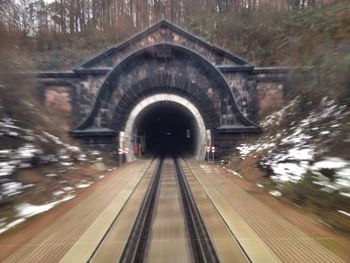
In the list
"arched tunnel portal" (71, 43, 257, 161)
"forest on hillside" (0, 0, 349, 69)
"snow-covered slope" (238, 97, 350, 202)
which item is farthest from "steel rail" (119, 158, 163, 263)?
"forest on hillside" (0, 0, 349, 69)

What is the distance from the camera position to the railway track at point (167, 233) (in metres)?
6.18

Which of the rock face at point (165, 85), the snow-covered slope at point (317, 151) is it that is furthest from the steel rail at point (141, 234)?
the rock face at point (165, 85)

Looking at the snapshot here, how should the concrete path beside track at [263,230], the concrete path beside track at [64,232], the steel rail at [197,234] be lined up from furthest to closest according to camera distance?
the concrete path beside track at [64,232] < the steel rail at [197,234] < the concrete path beside track at [263,230]

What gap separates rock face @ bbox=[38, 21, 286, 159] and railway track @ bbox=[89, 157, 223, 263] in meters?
12.6

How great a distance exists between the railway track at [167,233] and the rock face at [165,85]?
1261 cm

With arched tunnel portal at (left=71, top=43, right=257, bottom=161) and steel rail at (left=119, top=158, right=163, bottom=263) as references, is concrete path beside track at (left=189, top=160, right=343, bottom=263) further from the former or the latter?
arched tunnel portal at (left=71, top=43, right=257, bottom=161)

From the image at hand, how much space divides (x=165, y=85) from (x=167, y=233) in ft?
59.3

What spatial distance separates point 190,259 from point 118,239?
1.67m

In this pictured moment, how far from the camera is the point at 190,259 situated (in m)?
5.98

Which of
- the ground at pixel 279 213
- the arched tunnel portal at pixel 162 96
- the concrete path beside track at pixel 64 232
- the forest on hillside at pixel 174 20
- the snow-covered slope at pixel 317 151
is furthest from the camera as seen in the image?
the forest on hillside at pixel 174 20

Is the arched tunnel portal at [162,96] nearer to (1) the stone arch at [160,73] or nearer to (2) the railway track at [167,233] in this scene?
(1) the stone arch at [160,73]

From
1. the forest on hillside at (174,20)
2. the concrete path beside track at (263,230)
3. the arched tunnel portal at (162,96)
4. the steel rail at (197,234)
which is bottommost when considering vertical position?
the steel rail at (197,234)

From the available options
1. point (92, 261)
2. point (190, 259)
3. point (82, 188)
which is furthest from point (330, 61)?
point (92, 261)

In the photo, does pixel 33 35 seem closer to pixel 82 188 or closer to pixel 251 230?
pixel 82 188
